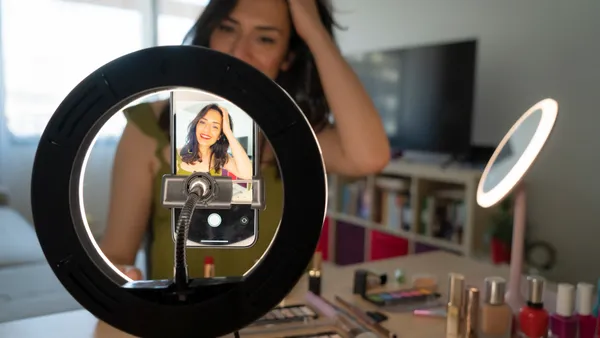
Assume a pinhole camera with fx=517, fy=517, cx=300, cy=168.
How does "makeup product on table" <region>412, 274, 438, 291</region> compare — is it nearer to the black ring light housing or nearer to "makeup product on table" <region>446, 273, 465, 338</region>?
"makeup product on table" <region>446, 273, 465, 338</region>

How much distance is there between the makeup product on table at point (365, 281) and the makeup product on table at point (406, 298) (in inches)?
0.6

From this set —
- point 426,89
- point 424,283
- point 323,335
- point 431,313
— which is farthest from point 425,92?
point 323,335

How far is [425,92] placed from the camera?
7.14 feet

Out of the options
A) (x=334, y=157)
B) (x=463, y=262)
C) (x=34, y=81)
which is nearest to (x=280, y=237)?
(x=334, y=157)

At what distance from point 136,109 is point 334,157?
379mm

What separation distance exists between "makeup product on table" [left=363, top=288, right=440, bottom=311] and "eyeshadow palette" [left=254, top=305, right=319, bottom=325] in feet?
0.37

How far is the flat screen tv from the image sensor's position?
198cm

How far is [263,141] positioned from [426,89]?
6.42 feet

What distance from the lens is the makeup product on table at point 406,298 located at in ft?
2.34

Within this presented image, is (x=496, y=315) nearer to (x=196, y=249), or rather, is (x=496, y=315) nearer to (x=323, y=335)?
(x=323, y=335)

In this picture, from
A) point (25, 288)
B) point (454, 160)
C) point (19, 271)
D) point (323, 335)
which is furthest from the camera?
point (454, 160)

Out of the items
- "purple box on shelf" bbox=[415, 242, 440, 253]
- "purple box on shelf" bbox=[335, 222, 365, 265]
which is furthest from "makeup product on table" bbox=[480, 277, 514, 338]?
"purple box on shelf" bbox=[335, 222, 365, 265]

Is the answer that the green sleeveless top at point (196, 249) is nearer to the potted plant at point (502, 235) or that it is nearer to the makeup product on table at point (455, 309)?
the makeup product on table at point (455, 309)

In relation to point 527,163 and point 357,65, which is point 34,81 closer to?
point 357,65
